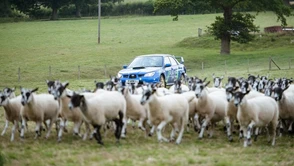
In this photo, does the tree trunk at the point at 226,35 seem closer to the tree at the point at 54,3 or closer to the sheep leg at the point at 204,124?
the sheep leg at the point at 204,124

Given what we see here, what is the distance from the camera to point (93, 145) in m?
15.8

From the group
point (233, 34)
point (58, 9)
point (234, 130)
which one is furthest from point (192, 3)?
point (58, 9)

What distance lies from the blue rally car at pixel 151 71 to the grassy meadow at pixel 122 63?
4.70 m

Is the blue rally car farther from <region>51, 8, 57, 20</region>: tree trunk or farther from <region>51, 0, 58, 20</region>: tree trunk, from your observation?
<region>51, 8, 57, 20</region>: tree trunk

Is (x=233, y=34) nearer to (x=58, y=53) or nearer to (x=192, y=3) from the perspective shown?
(x=192, y=3)

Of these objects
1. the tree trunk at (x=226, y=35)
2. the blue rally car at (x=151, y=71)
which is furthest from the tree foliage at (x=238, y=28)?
the blue rally car at (x=151, y=71)

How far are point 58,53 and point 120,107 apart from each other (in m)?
41.9

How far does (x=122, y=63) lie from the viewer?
163 feet

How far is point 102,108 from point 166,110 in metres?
1.87

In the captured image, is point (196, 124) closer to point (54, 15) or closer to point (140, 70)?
point (140, 70)

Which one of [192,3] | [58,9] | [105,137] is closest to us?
[105,137]

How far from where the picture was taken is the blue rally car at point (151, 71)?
27141mm

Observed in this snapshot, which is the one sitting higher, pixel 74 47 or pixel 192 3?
pixel 192 3

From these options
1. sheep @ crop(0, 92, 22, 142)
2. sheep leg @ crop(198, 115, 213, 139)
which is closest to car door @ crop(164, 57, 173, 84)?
sheep leg @ crop(198, 115, 213, 139)
